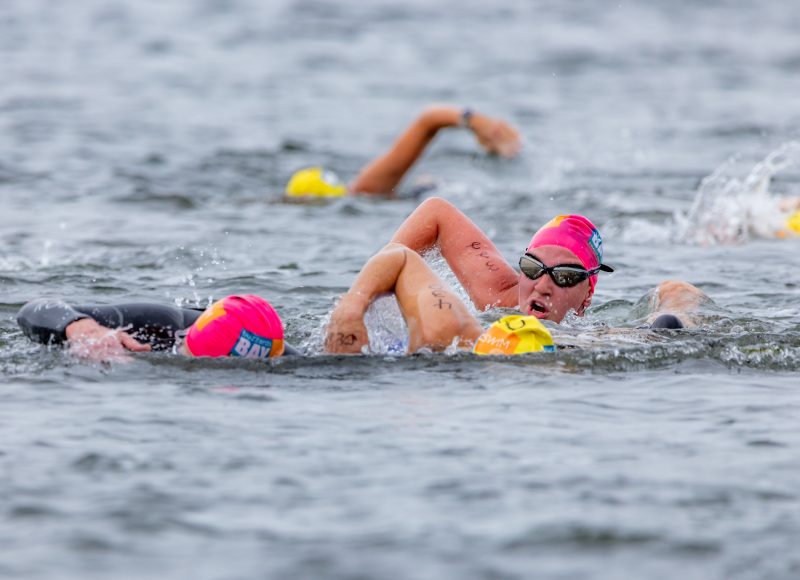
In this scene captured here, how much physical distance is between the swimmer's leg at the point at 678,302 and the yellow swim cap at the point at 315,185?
6.23 meters

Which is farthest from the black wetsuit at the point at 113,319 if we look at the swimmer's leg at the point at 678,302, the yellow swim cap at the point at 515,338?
the swimmer's leg at the point at 678,302

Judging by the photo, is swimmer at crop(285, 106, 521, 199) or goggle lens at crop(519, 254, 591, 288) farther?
swimmer at crop(285, 106, 521, 199)

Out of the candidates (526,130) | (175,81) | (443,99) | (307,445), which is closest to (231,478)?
(307,445)

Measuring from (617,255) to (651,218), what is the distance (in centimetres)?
162

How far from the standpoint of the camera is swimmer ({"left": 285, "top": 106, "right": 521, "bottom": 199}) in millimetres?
13922

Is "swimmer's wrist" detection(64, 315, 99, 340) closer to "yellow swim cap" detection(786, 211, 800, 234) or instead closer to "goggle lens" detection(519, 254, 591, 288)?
"goggle lens" detection(519, 254, 591, 288)

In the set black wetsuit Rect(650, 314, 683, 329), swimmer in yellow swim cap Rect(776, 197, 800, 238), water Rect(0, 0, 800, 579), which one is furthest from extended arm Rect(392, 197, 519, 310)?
swimmer in yellow swim cap Rect(776, 197, 800, 238)

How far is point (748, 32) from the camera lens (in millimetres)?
30656

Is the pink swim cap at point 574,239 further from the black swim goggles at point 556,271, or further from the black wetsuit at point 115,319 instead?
the black wetsuit at point 115,319

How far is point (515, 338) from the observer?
24.0 feet

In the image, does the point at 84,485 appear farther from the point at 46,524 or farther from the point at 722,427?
the point at 722,427

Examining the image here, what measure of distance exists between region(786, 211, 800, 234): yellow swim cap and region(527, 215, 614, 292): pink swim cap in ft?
16.1

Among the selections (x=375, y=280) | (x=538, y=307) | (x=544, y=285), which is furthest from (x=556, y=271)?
(x=375, y=280)

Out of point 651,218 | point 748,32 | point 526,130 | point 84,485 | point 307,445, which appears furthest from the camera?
point 748,32
